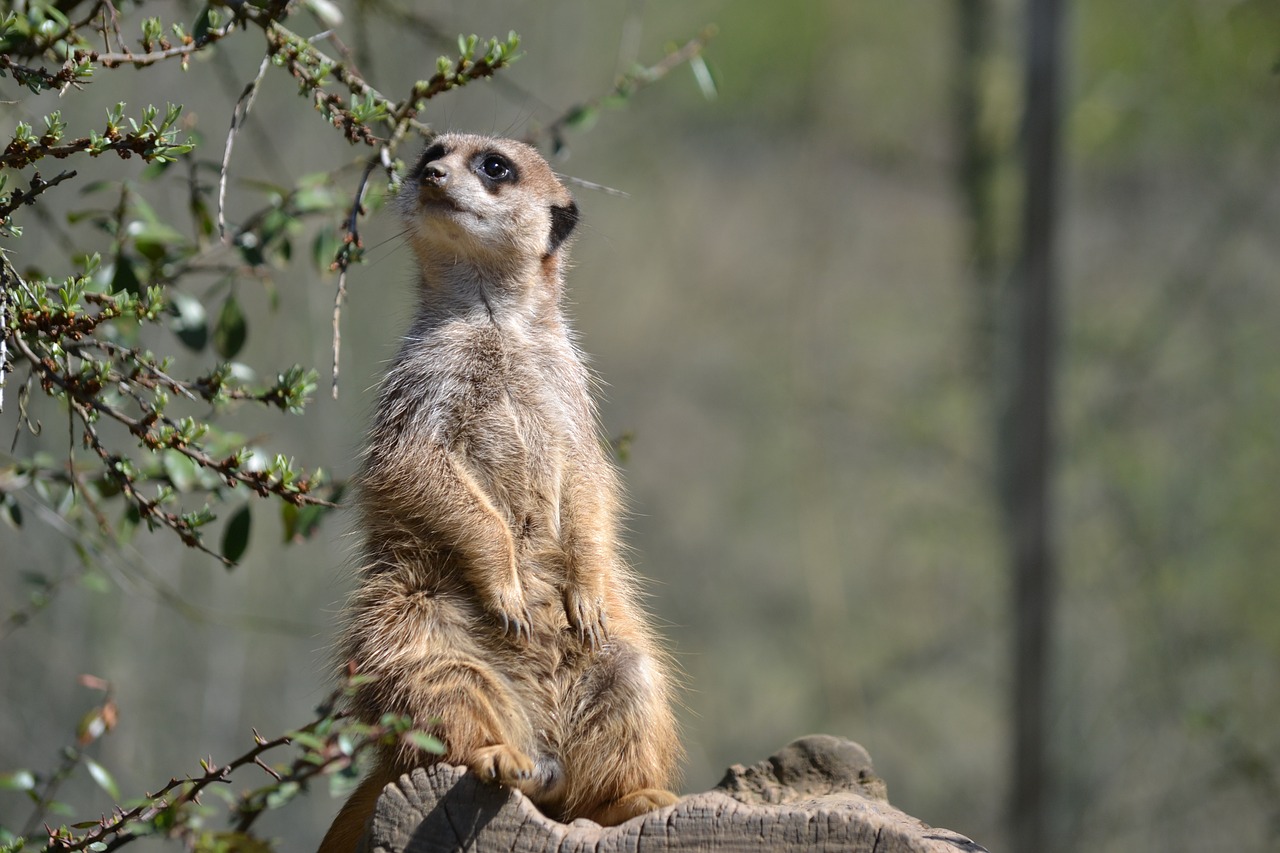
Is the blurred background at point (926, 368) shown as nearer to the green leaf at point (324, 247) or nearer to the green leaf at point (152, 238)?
the green leaf at point (324, 247)

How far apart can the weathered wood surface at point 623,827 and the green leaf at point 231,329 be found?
1170 millimetres

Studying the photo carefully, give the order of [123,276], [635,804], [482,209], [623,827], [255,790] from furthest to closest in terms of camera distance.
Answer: [482,209], [123,276], [635,804], [623,827], [255,790]

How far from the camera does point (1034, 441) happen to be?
5156mm

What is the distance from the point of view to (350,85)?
1934 mm

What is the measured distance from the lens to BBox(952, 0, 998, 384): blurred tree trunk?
520 centimetres

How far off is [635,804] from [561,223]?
1416mm

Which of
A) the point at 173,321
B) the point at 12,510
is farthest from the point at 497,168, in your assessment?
the point at 12,510

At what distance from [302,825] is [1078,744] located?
3209mm

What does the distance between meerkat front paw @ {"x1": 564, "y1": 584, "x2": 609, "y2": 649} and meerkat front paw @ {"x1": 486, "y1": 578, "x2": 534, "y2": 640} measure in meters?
0.09

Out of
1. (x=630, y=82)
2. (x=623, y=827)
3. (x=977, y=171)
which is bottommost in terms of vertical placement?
(x=623, y=827)

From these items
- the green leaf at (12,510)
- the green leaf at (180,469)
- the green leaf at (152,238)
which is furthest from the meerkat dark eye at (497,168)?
the green leaf at (12,510)

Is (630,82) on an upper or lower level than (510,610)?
upper

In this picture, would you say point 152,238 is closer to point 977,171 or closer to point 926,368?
point 926,368

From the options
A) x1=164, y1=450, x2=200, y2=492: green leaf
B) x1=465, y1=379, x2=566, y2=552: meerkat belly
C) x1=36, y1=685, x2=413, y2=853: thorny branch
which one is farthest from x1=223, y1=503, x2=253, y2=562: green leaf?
x1=36, y1=685, x2=413, y2=853: thorny branch
